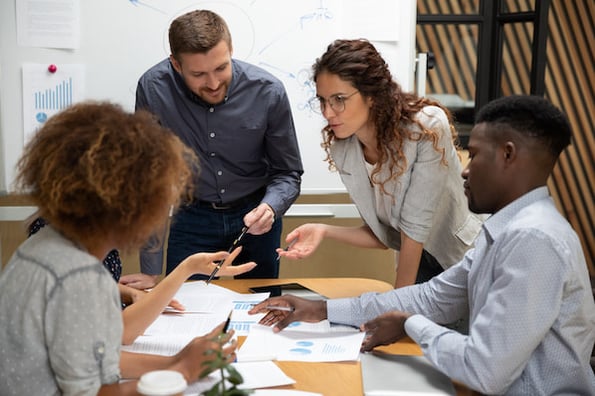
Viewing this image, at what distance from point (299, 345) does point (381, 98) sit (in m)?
0.84

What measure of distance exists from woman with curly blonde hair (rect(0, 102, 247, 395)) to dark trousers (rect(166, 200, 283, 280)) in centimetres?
134

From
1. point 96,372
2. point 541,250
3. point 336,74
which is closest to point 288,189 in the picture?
point 336,74

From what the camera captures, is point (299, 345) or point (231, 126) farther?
point (231, 126)

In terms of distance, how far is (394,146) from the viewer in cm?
195

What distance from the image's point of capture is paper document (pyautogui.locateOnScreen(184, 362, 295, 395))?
125 centimetres

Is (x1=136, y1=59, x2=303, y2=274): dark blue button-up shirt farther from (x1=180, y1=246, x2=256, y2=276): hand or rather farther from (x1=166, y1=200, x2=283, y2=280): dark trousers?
(x1=180, y1=246, x2=256, y2=276): hand

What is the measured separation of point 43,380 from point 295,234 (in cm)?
115

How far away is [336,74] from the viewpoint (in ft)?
6.34

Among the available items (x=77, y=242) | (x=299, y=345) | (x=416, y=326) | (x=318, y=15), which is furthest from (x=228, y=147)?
(x=77, y=242)

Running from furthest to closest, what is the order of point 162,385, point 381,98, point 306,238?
point 306,238 < point 381,98 < point 162,385

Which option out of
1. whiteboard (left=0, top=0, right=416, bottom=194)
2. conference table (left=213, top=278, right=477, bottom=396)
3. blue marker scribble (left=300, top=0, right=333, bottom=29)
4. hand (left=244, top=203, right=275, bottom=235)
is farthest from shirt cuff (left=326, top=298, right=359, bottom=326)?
blue marker scribble (left=300, top=0, right=333, bottom=29)

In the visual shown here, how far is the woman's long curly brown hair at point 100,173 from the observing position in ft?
3.31

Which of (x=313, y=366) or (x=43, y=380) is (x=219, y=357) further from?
(x=313, y=366)

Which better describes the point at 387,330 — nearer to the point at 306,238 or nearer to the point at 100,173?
the point at 306,238
